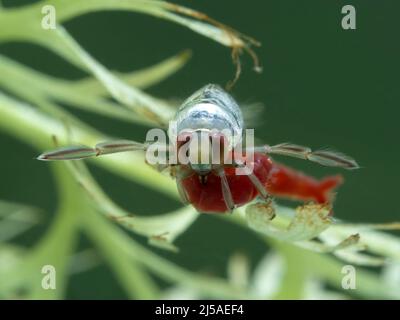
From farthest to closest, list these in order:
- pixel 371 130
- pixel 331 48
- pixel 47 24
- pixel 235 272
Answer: pixel 371 130, pixel 331 48, pixel 235 272, pixel 47 24

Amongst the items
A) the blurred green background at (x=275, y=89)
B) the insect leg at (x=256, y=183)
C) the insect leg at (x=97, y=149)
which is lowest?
the insect leg at (x=256, y=183)

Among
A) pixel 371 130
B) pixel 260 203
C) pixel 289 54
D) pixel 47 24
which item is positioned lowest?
pixel 260 203

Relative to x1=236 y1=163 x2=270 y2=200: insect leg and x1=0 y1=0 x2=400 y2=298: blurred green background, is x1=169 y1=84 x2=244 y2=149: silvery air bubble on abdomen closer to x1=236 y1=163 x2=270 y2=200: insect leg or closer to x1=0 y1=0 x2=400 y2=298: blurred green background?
x1=236 y1=163 x2=270 y2=200: insect leg

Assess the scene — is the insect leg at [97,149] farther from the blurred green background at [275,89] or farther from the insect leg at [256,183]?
the blurred green background at [275,89]

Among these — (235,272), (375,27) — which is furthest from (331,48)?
(235,272)

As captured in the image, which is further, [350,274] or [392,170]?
[392,170]

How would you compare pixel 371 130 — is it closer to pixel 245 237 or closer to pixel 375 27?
pixel 375 27

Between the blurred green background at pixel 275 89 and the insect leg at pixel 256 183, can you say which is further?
the blurred green background at pixel 275 89

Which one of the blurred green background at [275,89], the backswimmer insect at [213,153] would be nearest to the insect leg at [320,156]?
the backswimmer insect at [213,153]

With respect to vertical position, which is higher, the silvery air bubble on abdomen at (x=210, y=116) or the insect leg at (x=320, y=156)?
the silvery air bubble on abdomen at (x=210, y=116)

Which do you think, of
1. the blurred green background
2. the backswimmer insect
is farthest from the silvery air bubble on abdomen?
the blurred green background
